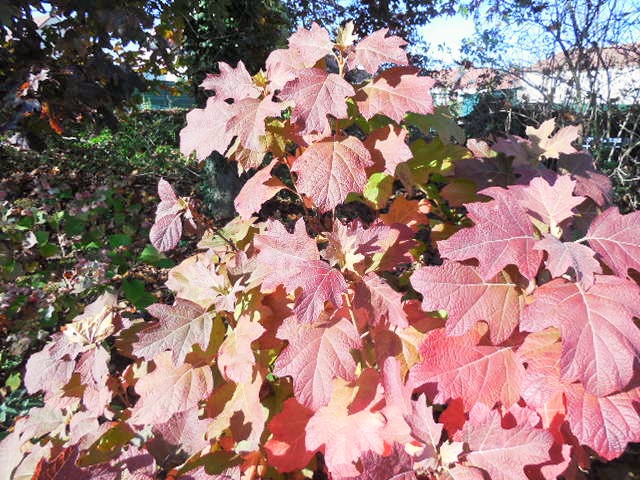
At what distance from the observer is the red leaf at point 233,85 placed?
1135 mm

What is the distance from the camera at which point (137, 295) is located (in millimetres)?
2771

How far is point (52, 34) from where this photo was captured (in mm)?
2592

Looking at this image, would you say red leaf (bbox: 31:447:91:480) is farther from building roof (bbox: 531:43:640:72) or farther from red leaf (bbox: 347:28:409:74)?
building roof (bbox: 531:43:640:72)

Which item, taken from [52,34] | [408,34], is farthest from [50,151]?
[408,34]

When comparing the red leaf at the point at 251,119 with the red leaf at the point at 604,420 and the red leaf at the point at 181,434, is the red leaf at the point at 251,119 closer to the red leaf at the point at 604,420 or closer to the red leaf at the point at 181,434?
the red leaf at the point at 181,434

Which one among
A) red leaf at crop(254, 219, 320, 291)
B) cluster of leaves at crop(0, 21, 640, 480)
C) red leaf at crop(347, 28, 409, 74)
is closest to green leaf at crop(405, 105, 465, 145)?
cluster of leaves at crop(0, 21, 640, 480)

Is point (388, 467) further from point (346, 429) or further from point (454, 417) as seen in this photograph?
point (454, 417)

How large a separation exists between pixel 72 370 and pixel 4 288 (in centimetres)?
194

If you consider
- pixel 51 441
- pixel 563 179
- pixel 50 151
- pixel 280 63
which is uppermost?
pixel 280 63

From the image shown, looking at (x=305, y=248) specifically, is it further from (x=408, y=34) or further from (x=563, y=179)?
(x=408, y=34)

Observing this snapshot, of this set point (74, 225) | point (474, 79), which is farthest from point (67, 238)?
point (474, 79)

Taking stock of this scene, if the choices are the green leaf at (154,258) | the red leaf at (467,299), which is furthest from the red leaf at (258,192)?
the green leaf at (154,258)

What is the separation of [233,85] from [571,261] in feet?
3.08

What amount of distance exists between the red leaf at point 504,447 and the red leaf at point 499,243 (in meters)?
0.30
